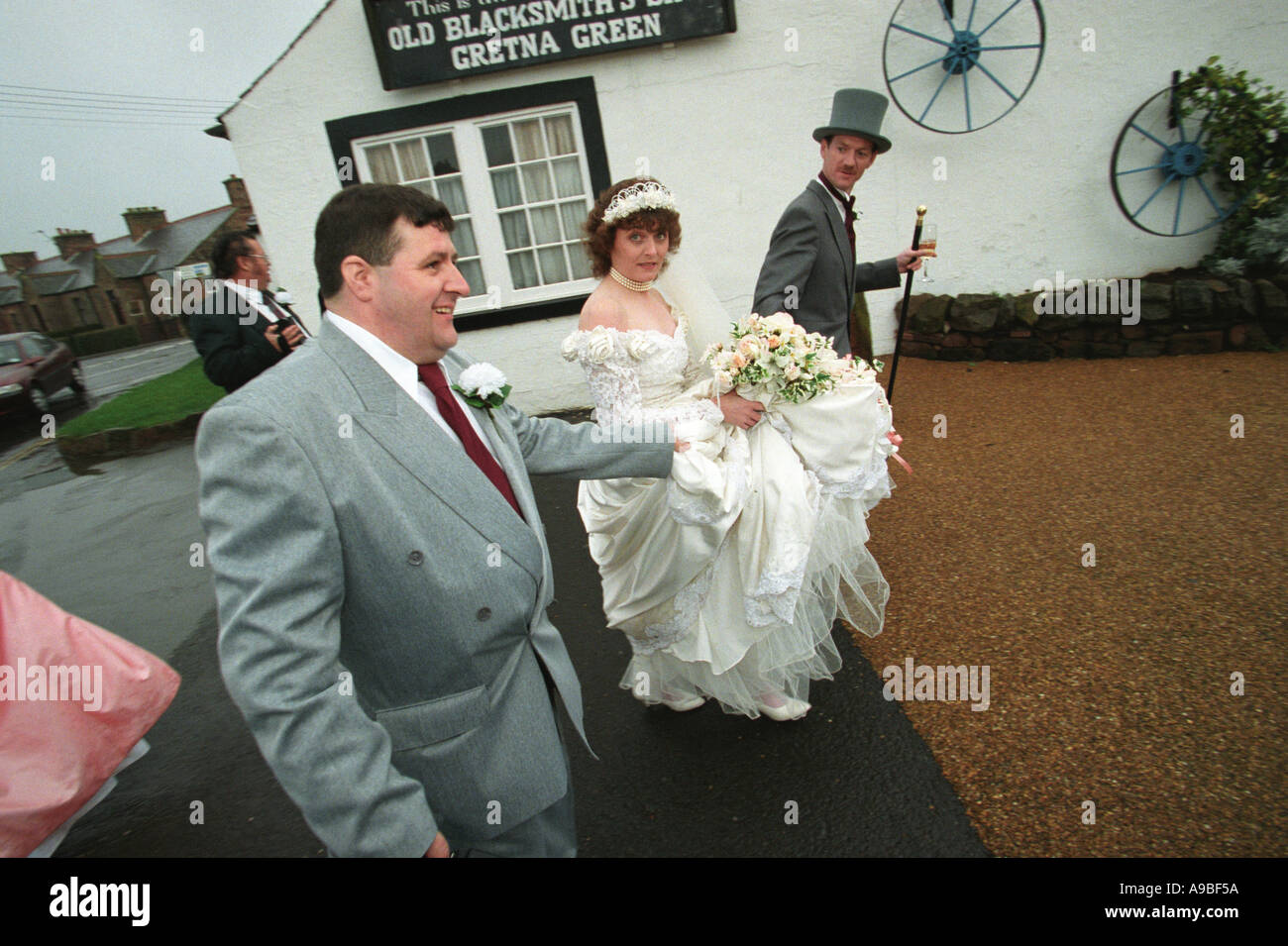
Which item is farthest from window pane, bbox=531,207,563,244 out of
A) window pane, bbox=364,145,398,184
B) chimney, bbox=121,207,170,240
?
→ chimney, bbox=121,207,170,240

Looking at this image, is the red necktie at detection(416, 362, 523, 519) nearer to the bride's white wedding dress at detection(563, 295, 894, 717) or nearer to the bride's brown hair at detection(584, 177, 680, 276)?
the bride's white wedding dress at detection(563, 295, 894, 717)

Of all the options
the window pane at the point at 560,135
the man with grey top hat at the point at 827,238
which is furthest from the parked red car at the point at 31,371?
the man with grey top hat at the point at 827,238

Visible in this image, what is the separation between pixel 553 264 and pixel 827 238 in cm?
498

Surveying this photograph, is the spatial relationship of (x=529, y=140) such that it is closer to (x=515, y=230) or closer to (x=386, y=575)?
(x=515, y=230)

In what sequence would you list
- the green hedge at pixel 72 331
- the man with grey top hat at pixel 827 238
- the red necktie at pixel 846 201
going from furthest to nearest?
the green hedge at pixel 72 331, the red necktie at pixel 846 201, the man with grey top hat at pixel 827 238

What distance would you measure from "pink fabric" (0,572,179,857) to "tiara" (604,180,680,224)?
2.93 meters

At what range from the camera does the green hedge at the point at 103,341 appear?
44.1 m

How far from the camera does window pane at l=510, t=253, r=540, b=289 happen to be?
25.1 ft

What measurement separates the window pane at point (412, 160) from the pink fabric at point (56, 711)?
19.2ft

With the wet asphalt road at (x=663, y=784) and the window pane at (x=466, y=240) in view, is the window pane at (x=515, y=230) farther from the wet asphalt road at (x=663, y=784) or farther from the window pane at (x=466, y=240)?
the wet asphalt road at (x=663, y=784)

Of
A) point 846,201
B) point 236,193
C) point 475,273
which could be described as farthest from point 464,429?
point 236,193

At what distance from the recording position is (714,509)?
2643 millimetres
